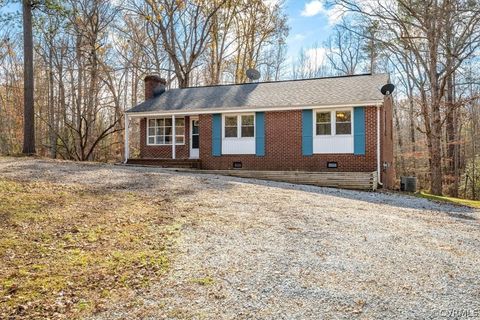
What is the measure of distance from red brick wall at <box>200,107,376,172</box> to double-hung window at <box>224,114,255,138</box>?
0.71 metres

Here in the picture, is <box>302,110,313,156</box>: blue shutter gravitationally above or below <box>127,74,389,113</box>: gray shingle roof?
below

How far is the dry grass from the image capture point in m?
3.46

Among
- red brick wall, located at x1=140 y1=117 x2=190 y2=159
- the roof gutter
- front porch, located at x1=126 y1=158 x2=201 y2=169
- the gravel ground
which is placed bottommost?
the gravel ground

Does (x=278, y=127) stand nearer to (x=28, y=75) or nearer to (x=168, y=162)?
(x=168, y=162)

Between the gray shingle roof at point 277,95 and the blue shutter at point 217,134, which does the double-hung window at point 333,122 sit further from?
the blue shutter at point 217,134

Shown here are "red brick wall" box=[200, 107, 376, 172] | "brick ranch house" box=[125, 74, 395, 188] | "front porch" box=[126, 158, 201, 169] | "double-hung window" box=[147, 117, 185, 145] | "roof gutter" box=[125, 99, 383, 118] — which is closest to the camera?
"roof gutter" box=[125, 99, 383, 118]

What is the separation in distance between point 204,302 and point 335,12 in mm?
17125

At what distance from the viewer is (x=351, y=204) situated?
29.2 feet

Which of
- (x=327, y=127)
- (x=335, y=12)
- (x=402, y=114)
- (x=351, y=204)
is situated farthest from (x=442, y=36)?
(x=402, y=114)

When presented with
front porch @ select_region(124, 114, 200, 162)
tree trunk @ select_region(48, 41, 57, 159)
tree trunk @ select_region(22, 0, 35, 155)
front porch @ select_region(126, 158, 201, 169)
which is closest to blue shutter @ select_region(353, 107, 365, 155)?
front porch @ select_region(126, 158, 201, 169)

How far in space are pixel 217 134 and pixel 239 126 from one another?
40.1 inches

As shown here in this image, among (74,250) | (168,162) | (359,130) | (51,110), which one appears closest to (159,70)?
(51,110)

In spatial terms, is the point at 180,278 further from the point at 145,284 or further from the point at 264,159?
the point at 264,159

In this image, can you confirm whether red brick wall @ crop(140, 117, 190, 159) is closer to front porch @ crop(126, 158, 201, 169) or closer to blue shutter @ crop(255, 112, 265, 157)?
front porch @ crop(126, 158, 201, 169)
